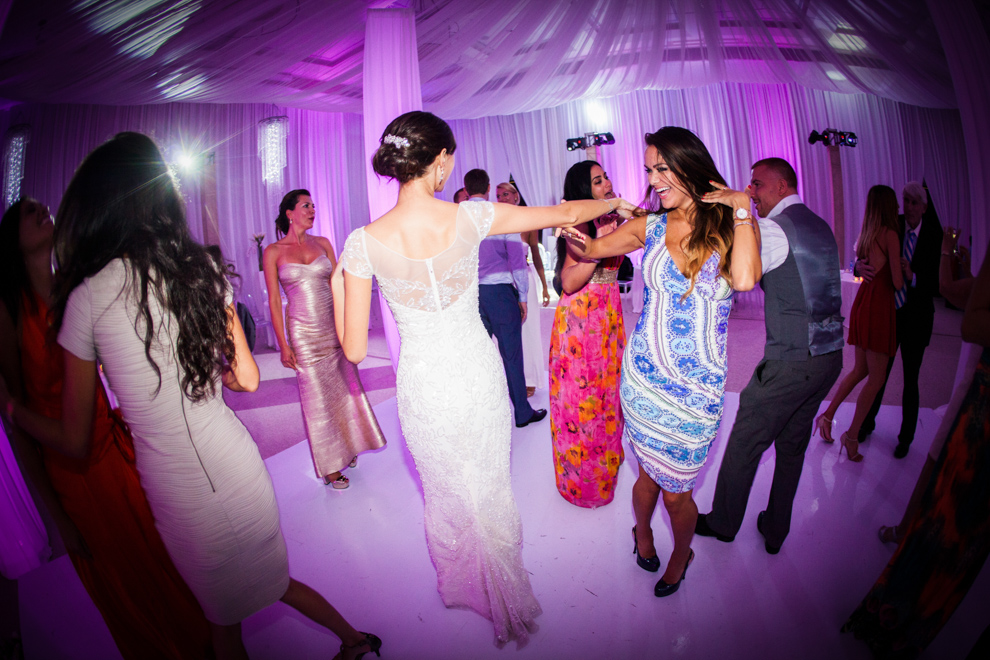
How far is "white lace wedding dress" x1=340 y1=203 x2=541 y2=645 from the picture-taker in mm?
1521

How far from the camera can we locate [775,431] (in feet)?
6.41

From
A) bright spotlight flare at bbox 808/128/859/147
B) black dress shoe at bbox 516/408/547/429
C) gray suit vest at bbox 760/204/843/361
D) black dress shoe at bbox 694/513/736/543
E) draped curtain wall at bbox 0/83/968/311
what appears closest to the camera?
gray suit vest at bbox 760/204/843/361

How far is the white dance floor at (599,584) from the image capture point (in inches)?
68.3

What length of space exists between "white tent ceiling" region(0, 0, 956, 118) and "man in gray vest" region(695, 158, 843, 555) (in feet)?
6.12

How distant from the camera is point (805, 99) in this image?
316 inches

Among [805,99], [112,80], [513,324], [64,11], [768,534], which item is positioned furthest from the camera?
[805,99]

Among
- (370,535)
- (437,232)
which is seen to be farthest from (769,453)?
(437,232)

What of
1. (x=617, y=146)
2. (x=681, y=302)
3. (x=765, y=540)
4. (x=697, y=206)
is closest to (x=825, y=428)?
(x=765, y=540)

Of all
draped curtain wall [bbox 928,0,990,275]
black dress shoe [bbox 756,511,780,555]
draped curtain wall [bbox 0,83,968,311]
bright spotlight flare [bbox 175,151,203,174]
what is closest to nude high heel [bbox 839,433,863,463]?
black dress shoe [bbox 756,511,780,555]

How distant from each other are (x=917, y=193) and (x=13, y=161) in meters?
4.84

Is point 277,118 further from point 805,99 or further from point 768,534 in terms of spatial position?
point 805,99

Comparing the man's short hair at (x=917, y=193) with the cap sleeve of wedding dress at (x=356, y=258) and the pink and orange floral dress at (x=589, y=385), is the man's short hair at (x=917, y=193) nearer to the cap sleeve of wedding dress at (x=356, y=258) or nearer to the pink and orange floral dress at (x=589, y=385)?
the pink and orange floral dress at (x=589, y=385)

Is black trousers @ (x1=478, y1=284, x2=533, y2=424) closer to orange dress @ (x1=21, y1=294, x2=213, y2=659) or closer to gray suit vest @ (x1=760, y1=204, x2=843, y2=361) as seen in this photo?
gray suit vest @ (x1=760, y1=204, x2=843, y2=361)

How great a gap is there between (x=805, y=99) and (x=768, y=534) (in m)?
8.63
